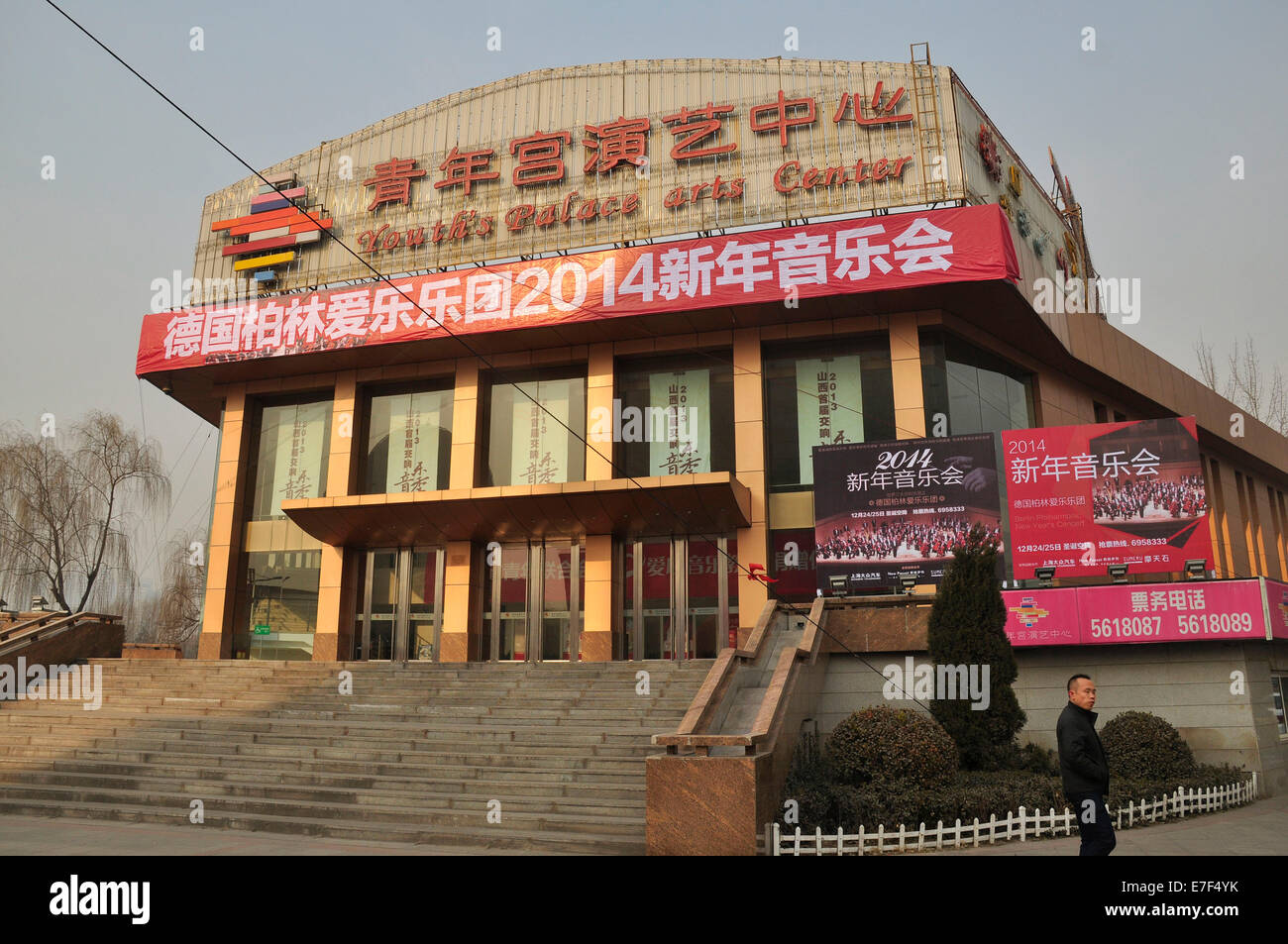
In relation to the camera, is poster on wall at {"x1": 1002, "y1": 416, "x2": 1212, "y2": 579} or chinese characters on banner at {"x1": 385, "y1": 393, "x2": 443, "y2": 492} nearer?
poster on wall at {"x1": 1002, "y1": 416, "x2": 1212, "y2": 579}

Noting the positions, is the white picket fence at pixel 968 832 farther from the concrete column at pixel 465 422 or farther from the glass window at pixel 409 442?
the glass window at pixel 409 442

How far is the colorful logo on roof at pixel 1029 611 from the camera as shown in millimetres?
16625

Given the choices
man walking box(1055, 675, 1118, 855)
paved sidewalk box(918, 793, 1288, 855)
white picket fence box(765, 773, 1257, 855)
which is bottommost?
paved sidewalk box(918, 793, 1288, 855)

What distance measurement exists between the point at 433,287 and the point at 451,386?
3.03m

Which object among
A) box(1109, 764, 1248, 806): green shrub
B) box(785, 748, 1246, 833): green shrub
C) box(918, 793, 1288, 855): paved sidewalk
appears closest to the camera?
box(918, 793, 1288, 855): paved sidewalk

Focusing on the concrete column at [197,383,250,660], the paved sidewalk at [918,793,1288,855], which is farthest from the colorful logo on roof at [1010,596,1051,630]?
the concrete column at [197,383,250,660]

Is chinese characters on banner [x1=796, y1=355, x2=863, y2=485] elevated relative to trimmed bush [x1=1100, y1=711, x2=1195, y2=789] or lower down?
elevated

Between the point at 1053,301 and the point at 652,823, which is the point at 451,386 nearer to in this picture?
the point at 1053,301

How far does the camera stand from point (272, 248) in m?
27.3

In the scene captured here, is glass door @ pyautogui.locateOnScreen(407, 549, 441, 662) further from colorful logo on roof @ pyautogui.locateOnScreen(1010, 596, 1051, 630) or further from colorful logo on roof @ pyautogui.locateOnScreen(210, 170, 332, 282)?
colorful logo on roof @ pyautogui.locateOnScreen(1010, 596, 1051, 630)

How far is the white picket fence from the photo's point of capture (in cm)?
1063

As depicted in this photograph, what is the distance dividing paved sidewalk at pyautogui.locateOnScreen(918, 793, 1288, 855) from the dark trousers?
13.6 ft

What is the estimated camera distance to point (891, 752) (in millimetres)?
12625

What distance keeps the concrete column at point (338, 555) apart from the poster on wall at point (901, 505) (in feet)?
42.3
